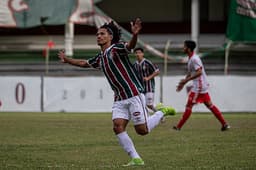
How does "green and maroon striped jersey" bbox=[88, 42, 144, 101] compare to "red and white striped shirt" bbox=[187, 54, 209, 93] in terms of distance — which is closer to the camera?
"green and maroon striped jersey" bbox=[88, 42, 144, 101]

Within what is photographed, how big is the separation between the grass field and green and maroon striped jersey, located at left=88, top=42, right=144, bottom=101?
108 centimetres

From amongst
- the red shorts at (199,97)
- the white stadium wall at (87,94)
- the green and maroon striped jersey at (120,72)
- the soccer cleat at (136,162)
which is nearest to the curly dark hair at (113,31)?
the green and maroon striped jersey at (120,72)

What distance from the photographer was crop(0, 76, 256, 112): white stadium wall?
31.6 m

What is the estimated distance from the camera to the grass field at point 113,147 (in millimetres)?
12680

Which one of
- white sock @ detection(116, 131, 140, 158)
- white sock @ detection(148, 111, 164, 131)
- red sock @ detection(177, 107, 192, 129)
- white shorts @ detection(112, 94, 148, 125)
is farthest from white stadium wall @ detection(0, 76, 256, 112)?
white sock @ detection(116, 131, 140, 158)

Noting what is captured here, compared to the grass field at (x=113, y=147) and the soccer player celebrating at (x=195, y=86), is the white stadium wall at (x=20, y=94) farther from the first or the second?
the soccer player celebrating at (x=195, y=86)

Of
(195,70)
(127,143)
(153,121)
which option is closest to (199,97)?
(195,70)

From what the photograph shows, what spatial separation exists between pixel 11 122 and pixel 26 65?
13.6m

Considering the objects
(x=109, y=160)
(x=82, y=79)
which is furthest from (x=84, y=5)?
(x=109, y=160)

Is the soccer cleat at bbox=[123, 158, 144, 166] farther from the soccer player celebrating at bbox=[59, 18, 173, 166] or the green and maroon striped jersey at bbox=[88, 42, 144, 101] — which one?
the green and maroon striped jersey at bbox=[88, 42, 144, 101]

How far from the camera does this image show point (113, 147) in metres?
15.9

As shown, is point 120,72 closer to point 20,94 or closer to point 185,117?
point 185,117

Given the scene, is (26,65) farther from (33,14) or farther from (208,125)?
(208,125)

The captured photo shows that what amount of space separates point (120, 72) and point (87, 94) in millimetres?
19472
